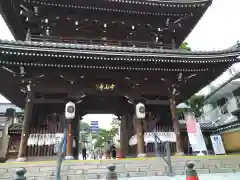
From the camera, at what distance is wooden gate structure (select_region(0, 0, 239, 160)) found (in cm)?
1027

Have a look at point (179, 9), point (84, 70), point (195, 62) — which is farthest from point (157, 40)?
point (84, 70)

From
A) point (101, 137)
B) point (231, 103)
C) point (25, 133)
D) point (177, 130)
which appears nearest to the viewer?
point (25, 133)

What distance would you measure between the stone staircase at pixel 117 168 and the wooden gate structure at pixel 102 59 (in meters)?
1.71

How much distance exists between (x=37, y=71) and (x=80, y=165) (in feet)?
18.5

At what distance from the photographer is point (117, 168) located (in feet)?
28.0

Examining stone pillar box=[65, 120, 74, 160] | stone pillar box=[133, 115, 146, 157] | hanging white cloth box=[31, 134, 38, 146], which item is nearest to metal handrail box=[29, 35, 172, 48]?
stone pillar box=[133, 115, 146, 157]

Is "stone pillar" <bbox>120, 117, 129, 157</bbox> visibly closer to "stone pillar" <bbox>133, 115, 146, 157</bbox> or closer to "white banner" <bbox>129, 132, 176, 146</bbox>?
"white banner" <bbox>129, 132, 176, 146</bbox>

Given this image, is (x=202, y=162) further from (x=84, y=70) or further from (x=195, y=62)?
(x=84, y=70)

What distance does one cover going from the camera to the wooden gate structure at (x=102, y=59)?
10266 mm

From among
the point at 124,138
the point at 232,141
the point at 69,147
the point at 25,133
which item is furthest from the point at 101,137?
the point at 25,133

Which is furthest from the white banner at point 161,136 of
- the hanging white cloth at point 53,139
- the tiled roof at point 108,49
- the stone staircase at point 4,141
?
the stone staircase at point 4,141

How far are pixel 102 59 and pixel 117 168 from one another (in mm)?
5365

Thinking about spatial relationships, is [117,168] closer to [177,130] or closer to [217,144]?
[177,130]

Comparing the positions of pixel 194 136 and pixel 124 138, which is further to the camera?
pixel 124 138
